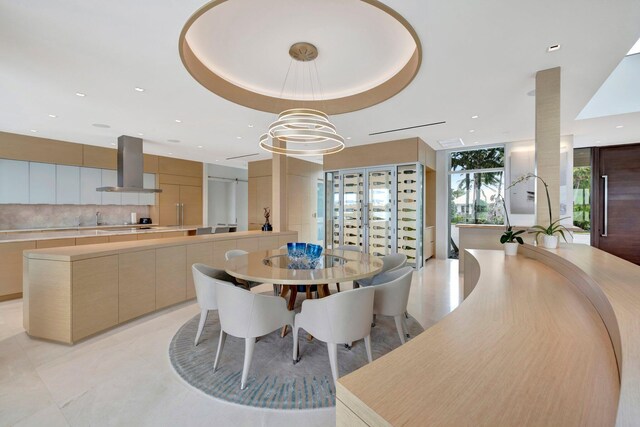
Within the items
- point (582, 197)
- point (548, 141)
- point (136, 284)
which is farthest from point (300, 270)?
point (582, 197)

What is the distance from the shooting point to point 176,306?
3660 mm

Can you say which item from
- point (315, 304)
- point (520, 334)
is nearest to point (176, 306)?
point (315, 304)

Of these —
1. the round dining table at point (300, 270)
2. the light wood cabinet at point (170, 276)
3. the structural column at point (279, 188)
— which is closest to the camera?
A: the round dining table at point (300, 270)

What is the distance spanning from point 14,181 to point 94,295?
4.60 m

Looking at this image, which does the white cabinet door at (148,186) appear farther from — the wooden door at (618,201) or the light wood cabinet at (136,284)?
the wooden door at (618,201)

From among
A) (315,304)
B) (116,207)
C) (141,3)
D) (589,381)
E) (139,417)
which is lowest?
(139,417)

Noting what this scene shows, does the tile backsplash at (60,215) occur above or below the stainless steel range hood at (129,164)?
below

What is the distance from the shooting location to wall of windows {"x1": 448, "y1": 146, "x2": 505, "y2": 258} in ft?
21.9

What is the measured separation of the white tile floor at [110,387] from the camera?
5.67 feet

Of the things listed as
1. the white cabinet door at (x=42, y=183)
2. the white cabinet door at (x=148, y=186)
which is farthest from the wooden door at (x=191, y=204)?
the white cabinet door at (x=42, y=183)

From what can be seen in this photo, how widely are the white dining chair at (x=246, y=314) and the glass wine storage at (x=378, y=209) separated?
4451 mm

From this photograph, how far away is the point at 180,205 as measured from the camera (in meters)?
7.94

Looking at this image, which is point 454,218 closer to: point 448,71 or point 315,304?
point 448,71

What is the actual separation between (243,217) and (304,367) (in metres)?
8.52
